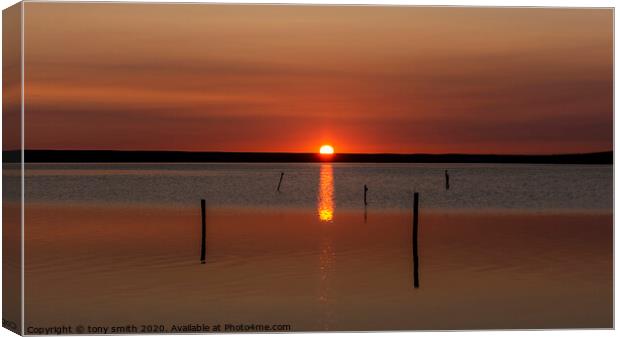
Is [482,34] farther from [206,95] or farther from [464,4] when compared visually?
[206,95]

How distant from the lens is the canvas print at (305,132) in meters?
14.2

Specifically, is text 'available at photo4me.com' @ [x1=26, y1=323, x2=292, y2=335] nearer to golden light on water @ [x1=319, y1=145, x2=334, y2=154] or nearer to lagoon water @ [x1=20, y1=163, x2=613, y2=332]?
lagoon water @ [x1=20, y1=163, x2=613, y2=332]

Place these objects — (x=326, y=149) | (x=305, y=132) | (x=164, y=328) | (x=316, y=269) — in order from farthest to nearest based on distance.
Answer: (x=326, y=149) < (x=305, y=132) < (x=316, y=269) < (x=164, y=328)

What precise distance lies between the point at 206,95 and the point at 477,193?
51123 millimetres

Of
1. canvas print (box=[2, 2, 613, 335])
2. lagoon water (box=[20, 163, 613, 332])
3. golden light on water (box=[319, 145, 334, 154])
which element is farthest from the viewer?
golden light on water (box=[319, 145, 334, 154])

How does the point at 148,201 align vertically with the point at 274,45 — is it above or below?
below

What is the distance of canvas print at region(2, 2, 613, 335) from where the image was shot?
1423cm

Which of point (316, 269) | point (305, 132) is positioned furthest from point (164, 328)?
point (305, 132)

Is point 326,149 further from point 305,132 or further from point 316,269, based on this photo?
point 316,269

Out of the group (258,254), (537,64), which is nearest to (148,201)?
(258,254)

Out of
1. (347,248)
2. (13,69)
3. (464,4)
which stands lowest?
(347,248)

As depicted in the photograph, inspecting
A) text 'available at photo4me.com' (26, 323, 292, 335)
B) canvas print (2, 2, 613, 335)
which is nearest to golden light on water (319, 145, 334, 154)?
canvas print (2, 2, 613, 335)

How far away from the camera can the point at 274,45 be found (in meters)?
17.6

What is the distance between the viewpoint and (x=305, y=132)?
3228cm
